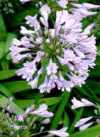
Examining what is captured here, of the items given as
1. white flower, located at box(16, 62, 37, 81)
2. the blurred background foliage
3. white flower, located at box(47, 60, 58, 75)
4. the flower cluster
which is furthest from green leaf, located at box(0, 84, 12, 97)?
white flower, located at box(47, 60, 58, 75)

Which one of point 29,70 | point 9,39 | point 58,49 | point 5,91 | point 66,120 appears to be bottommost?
point 66,120

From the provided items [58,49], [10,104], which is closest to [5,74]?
[10,104]

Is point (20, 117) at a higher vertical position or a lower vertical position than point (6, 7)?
lower

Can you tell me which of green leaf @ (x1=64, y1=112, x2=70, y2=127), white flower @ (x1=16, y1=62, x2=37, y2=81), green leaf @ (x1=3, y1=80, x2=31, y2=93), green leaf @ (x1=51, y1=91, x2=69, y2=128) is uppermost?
white flower @ (x1=16, y1=62, x2=37, y2=81)

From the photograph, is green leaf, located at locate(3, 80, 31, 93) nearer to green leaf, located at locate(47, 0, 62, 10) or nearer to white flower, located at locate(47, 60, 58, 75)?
green leaf, located at locate(47, 0, 62, 10)

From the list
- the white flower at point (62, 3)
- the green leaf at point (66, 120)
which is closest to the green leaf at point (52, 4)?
the white flower at point (62, 3)

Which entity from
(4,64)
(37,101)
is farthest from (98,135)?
(4,64)

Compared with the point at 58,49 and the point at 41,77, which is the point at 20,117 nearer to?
the point at 41,77

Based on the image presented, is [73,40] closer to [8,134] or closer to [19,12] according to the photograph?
[8,134]
